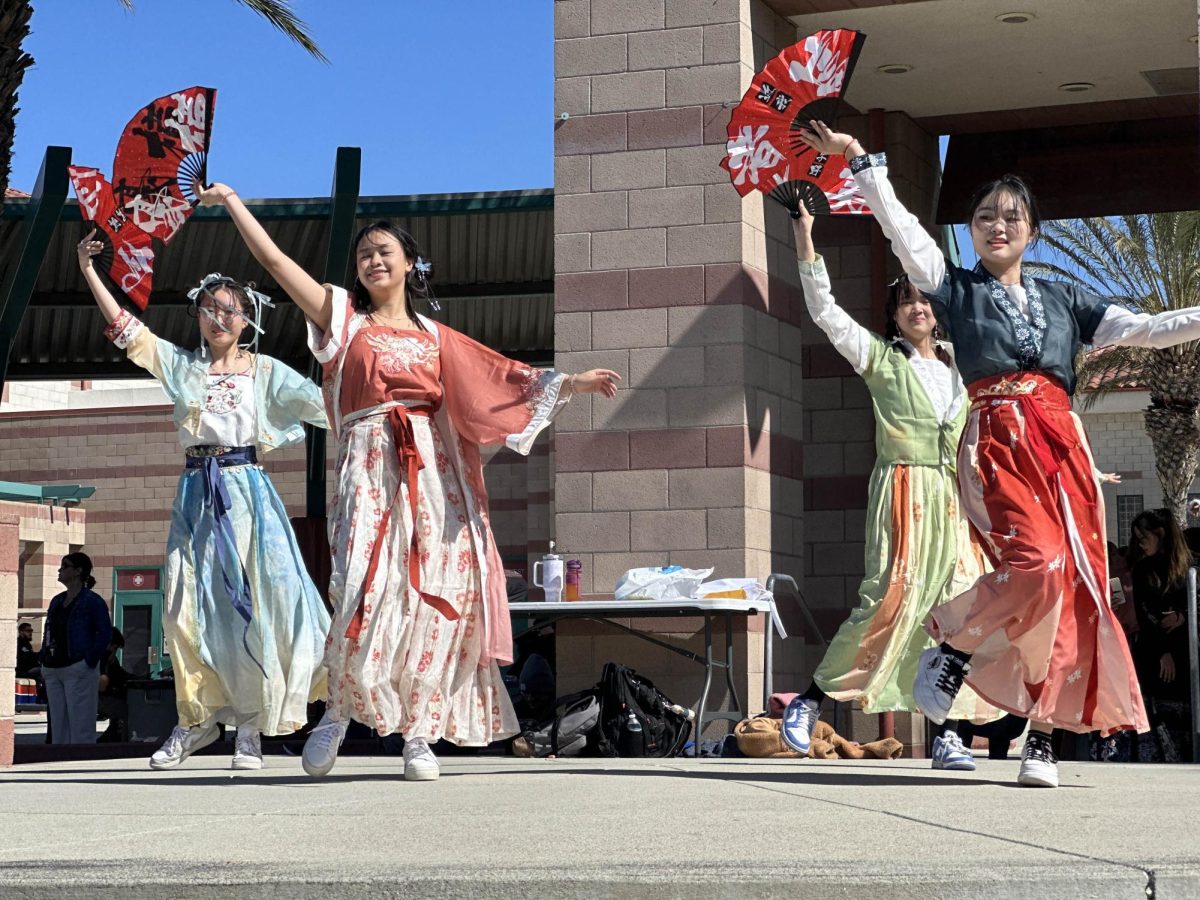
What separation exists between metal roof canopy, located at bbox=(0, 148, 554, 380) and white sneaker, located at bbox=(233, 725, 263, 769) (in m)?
6.49

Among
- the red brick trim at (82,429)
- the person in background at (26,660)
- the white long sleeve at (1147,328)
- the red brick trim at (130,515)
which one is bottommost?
the person in background at (26,660)

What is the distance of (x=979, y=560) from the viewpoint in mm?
7664

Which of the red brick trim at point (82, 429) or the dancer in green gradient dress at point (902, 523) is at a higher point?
the red brick trim at point (82, 429)

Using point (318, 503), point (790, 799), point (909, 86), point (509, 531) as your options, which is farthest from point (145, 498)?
point (790, 799)

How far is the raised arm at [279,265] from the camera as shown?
5.82 meters

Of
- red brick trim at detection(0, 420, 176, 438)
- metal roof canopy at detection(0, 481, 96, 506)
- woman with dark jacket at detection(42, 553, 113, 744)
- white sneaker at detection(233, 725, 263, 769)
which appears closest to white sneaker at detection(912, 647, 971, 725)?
white sneaker at detection(233, 725, 263, 769)

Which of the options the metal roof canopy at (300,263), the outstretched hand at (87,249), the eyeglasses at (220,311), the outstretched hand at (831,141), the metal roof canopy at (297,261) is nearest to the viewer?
the outstretched hand at (831,141)

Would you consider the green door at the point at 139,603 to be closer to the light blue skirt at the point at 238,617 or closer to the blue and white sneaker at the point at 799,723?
the light blue skirt at the point at 238,617

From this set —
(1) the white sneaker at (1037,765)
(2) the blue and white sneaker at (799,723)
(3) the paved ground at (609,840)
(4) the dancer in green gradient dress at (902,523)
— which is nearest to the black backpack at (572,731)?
(4) the dancer in green gradient dress at (902,523)

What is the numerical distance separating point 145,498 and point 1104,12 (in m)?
28.9

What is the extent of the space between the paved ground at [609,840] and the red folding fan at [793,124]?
111 inches

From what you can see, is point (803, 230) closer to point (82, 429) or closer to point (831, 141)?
point (831, 141)

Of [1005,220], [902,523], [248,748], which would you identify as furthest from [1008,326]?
[248,748]

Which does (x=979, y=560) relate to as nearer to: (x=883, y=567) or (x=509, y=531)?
(x=883, y=567)
